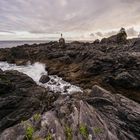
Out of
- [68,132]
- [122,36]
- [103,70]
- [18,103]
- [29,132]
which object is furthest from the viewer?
[122,36]

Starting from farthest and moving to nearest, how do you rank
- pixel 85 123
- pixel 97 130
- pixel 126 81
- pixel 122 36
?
1. pixel 122 36
2. pixel 126 81
3. pixel 85 123
4. pixel 97 130

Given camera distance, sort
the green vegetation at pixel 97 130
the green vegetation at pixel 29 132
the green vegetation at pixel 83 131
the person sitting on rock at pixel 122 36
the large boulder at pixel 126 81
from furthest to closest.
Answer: the person sitting on rock at pixel 122 36, the large boulder at pixel 126 81, the green vegetation at pixel 97 130, the green vegetation at pixel 83 131, the green vegetation at pixel 29 132

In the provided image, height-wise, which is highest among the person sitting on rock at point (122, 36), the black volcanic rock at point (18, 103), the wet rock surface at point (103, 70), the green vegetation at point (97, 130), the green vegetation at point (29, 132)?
the green vegetation at point (29, 132)

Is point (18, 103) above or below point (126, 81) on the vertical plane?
above

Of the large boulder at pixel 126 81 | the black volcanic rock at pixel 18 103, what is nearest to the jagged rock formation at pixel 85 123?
the black volcanic rock at pixel 18 103

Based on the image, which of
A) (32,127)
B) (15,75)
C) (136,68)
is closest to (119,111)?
(32,127)

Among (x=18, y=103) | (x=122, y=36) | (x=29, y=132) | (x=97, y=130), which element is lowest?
(x=122, y=36)

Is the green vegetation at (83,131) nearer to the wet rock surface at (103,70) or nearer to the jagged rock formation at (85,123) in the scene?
the jagged rock formation at (85,123)

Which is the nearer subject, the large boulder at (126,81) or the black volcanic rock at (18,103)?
the black volcanic rock at (18,103)

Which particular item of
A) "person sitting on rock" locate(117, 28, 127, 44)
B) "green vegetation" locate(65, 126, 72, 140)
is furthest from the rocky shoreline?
"person sitting on rock" locate(117, 28, 127, 44)

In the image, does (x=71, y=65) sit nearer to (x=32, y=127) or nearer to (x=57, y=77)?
(x=57, y=77)

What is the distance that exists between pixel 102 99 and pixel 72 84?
22.4m

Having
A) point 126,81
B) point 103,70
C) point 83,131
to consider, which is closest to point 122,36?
point 103,70

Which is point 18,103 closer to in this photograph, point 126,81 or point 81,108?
point 81,108
